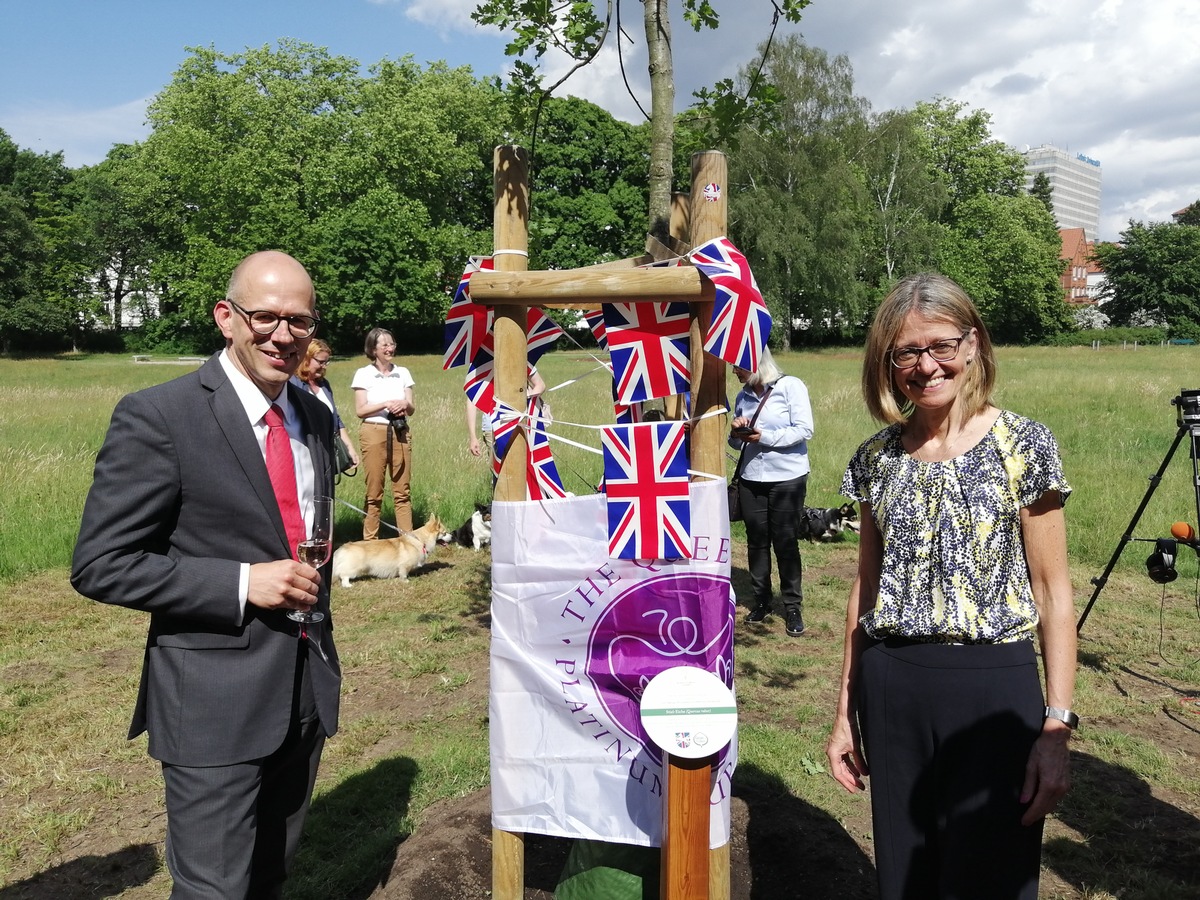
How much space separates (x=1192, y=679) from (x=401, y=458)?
6867 mm

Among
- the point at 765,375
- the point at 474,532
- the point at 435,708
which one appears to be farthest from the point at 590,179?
the point at 435,708

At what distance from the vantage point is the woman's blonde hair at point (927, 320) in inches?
84.4

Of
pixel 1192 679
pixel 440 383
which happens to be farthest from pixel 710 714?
pixel 440 383

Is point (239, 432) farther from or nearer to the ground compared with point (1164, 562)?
farther from the ground

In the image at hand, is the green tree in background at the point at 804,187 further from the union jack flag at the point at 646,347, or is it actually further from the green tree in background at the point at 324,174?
the union jack flag at the point at 646,347

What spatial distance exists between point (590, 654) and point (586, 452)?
9502mm

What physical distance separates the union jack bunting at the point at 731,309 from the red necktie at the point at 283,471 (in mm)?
1284

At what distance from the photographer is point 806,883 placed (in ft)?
10.8

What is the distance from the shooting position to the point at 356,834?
3.72m

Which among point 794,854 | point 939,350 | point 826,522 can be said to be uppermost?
point 939,350

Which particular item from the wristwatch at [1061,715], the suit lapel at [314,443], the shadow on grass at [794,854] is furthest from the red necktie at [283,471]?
the shadow on grass at [794,854]

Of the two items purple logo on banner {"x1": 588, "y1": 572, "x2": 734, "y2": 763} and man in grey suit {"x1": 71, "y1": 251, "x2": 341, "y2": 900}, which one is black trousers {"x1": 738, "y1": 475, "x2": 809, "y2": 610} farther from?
man in grey suit {"x1": 71, "y1": 251, "x2": 341, "y2": 900}

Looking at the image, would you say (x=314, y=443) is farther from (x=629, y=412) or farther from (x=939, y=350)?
(x=939, y=350)

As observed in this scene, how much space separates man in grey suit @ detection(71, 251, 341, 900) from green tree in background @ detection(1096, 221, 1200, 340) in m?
74.7
